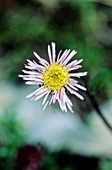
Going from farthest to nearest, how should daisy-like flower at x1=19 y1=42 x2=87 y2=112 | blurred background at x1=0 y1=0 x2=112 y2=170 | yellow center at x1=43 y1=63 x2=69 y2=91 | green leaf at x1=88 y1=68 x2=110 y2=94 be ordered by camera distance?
blurred background at x1=0 y1=0 x2=112 y2=170, green leaf at x1=88 y1=68 x2=110 y2=94, yellow center at x1=43 y1=63 x2=69 y2=91, daisy-like flower at x1=19 y1=42 x2=87 y2=112

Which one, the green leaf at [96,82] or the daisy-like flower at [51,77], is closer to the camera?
the daisy-like flower at [51,77]

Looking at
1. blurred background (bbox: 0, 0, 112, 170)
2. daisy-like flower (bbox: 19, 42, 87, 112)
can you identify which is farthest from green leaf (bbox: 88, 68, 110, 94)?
blurred background (bbox: 0, 0, 112, 170)

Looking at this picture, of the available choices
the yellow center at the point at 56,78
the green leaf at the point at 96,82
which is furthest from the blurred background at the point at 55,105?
the yellow center at the point at 56,78

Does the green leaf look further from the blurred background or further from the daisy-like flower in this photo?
the blurred background

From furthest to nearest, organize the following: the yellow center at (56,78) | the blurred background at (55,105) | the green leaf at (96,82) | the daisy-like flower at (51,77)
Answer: the blurred background at (55,105) → the green leaf at (96,82) → the yellow center at (56,78) → the daisy-like flower at (51,77)

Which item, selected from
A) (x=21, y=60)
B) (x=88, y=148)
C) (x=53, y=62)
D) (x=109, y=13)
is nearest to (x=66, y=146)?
(x=88, y=148)

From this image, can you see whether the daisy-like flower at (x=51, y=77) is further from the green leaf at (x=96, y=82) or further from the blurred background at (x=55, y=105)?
the blurred background at (x=55, y=105)

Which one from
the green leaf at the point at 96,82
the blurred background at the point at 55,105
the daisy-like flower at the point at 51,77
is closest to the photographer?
the daisy-like flower at the point at 51,77

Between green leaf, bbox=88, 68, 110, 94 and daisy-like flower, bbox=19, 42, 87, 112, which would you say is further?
green leaf, bbox=88, 68, 110, 94
